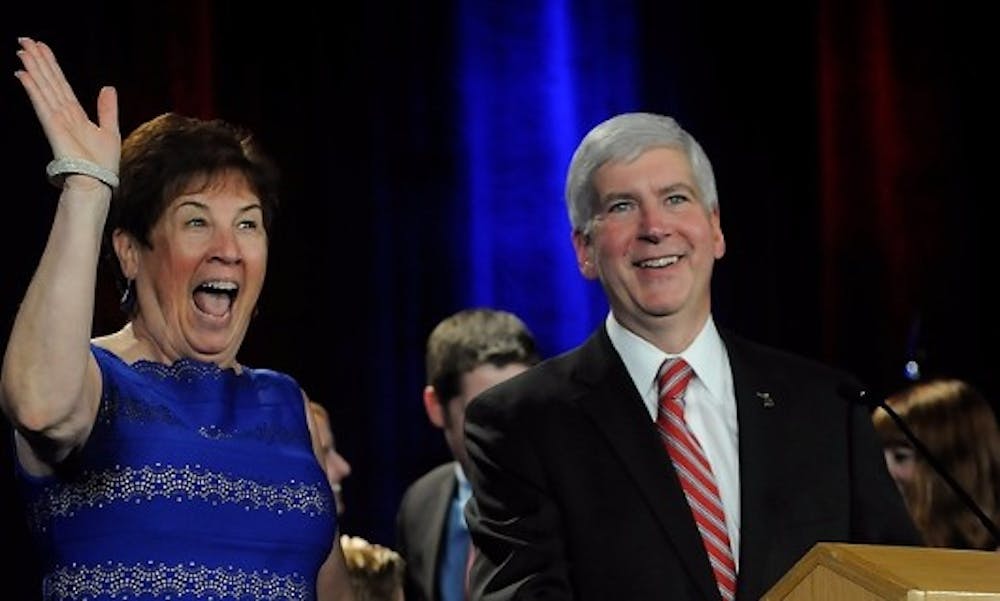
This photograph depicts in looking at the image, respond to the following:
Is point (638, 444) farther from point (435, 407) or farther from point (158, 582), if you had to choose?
point (435, 407)

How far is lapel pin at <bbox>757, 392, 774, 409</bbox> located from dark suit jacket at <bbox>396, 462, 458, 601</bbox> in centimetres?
135

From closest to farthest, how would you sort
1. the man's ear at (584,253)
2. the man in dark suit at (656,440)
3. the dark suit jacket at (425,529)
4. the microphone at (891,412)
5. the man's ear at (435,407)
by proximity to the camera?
1. the microphone at (891,412)
2. the man in dark suit at (656,440)
3. the man's ear at (584,253)
4. the dark suit jacket at (425,529)
5. the man's ear at (435,407)

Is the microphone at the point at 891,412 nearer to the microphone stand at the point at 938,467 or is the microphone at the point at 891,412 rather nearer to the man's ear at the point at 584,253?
the microphone stand at the point at 938,467

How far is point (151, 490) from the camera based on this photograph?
8.81 ft

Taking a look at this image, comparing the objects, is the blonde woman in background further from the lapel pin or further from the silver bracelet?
the silver bracelet

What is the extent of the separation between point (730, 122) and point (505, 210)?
0.65 metres

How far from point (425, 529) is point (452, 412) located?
255mm

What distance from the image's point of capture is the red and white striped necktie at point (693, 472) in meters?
2.89

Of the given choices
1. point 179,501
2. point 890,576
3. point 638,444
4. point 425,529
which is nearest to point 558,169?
point 425,529

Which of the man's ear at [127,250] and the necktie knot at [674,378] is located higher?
the man's ear at [127,250]

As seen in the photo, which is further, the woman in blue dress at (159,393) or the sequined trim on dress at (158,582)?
the sequined trim on dress at (158,582)

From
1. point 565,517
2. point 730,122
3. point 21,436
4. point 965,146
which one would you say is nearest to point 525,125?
point 730,122

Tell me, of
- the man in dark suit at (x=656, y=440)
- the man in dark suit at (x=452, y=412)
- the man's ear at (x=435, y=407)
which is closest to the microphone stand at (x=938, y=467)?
the man in dark suit at (x=656, y=440)

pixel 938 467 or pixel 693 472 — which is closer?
pixel 938 467
